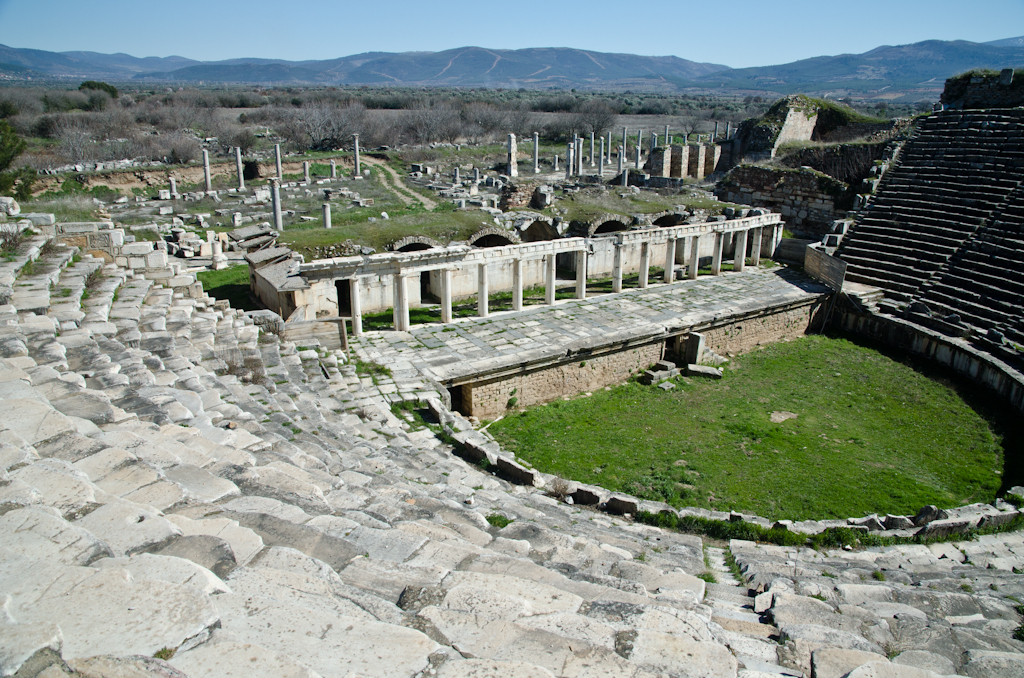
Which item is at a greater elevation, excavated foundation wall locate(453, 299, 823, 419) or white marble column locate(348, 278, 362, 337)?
white marble column locate(348, 278, 362, 337)

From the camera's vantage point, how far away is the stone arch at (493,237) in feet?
73.0

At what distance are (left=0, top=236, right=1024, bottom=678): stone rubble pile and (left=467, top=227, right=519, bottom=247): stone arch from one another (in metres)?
12.8

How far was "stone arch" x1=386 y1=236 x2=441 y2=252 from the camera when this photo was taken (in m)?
20.5

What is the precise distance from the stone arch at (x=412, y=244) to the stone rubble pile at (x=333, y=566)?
10524mm

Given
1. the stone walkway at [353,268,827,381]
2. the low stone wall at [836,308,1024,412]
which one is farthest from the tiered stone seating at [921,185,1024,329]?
the stone walkway at [353,268,827,381]

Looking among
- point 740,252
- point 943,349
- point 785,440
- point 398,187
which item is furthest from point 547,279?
point 398,187

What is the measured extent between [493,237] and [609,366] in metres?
8.75

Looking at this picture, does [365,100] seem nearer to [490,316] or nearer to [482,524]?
[490,316]

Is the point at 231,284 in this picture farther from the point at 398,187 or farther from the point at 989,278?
the point at 989,278

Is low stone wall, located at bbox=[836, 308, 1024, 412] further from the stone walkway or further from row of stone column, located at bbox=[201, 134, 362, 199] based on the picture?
row of stone column, located at bbox=[201, 134, 362, 199]

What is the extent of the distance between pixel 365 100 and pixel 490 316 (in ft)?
268

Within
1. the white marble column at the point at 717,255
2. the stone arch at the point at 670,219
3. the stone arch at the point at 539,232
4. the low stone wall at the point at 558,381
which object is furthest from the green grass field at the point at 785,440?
the stone arch at the point at 670,219

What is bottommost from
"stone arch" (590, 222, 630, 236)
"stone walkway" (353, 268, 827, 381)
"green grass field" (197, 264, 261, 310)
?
"stone walkway" (353, 268, 827, 381)

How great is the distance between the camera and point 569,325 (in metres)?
17.4
